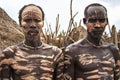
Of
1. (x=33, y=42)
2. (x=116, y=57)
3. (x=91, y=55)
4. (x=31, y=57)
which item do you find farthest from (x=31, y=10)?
(x=116, y=57)

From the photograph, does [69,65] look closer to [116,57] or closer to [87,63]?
[87,63]

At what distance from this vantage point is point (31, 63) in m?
5.40

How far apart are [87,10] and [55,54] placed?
64 centimetres

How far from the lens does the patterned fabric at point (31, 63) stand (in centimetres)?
537

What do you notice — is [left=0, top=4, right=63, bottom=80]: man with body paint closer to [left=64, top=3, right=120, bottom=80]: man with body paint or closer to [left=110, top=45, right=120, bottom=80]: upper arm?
[left=64, top=3, right=120, bottom=80]: man with body paint

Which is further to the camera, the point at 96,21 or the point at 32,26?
the point at 96,21

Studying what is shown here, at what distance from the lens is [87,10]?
5.67 metres

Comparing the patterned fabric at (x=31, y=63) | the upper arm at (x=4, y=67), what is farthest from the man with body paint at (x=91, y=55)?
the upper arm at (x=4, y=67)

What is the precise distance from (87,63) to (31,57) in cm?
64

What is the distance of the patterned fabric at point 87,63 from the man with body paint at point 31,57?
0.35 feet

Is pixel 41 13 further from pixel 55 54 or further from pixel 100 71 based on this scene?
pixel 100 71

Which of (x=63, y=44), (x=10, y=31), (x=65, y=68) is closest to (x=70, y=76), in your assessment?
(x=65, y=68)

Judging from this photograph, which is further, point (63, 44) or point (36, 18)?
point (63, 44)

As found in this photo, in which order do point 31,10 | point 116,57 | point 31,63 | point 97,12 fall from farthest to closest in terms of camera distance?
point 116,57
point 97,12
point 31,10
point 31,63
